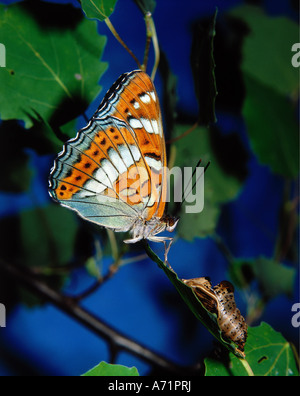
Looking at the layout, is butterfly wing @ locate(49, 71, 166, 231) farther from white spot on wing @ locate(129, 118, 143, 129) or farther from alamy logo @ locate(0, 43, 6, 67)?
alamy logo @ locate(0, 43, 6, 67)

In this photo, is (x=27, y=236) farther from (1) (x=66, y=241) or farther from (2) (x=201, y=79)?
(2) (x=201, y=79)

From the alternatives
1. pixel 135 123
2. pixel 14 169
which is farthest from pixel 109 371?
pixel 14 169

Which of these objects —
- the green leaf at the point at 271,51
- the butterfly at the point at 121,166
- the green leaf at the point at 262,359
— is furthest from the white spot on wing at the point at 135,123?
the green leaf at the point at 271,51

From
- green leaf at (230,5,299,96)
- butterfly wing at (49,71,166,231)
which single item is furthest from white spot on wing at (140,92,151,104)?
green leaf at (230,5,299,96)

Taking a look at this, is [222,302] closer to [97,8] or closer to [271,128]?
[97,8]

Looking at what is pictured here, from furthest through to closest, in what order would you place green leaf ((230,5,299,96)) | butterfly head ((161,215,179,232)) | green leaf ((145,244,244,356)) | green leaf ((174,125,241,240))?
green leaf ((230,5,299,96))
green leaf ((174,125,241,240))
butterfly head ((161,215,179,232))
green leaf ((145,244,244,356))

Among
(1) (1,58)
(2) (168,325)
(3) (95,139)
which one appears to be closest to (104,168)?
(3) (95,139)

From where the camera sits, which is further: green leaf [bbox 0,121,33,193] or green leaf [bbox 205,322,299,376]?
green leaf [bbox 0,121,33,193]
